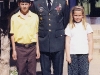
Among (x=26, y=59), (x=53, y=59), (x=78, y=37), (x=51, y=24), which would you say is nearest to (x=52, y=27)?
(x=51, y=24)

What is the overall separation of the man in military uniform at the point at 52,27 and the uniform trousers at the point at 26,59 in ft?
0.55

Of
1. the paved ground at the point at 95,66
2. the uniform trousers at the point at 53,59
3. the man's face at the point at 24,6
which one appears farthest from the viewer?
the paved ground at the point at 95,66

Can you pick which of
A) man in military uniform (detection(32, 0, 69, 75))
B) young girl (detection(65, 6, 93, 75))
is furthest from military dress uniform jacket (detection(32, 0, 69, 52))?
young girl (detection(65, 6, 93, 75))

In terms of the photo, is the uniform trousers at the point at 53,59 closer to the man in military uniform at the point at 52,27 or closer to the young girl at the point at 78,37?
the man in military uniform at the point at 52,27

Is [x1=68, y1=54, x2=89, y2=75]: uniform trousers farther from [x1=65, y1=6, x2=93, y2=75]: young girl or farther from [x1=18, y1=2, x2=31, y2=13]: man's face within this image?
[x1=18, y1=2, x2=31, y2=13]: man's face

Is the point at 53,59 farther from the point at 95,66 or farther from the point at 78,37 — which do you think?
the point at 95,66

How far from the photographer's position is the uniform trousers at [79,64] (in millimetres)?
4487

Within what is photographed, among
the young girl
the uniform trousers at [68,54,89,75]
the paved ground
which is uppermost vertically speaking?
the young girl

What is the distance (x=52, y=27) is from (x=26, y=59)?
64 cm

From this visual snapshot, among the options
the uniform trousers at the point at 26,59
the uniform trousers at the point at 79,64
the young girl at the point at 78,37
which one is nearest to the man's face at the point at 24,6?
the uniform trousers at the point at 26,59

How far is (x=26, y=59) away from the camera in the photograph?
4477mm

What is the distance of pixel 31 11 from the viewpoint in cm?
452

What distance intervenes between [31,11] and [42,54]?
2.30 ft

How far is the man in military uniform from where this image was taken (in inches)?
175
